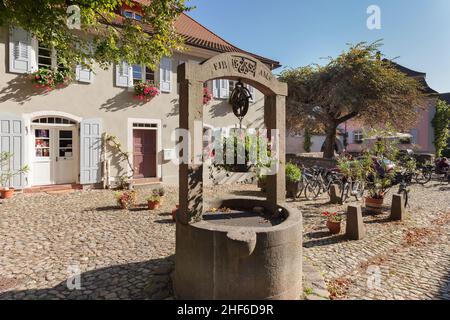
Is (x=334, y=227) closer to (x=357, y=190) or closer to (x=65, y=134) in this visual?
(x=357, y=190)

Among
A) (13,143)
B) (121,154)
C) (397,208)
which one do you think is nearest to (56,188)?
(13,143)

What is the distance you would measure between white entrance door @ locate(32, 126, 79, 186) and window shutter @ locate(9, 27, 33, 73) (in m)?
1.81

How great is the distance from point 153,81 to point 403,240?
934 centimetres

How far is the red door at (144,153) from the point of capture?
10.9 m

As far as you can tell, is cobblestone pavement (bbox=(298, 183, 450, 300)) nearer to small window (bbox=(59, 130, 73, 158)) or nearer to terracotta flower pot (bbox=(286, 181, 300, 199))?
terracotta flower pot (bbox=(286, 181, 300, 199))

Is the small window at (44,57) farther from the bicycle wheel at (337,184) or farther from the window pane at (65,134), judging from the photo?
the bicycle wheel at (337,184)

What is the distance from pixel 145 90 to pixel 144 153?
7.82 feet

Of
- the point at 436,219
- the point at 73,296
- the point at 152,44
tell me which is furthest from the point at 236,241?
the point at 436,219

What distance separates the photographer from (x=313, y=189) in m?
9.13

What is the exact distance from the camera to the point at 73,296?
3285 millimetres

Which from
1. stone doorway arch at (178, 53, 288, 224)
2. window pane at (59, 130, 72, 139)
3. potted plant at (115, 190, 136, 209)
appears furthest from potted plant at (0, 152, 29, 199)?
stone doorway arch at (178, 53, 288, 224)

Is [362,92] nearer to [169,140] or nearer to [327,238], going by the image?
[169,140]

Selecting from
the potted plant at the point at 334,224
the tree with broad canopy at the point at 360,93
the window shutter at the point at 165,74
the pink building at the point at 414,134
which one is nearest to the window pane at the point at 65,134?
the window shutter at the point at 165,74

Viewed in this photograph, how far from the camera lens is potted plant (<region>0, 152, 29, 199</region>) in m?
8.08
